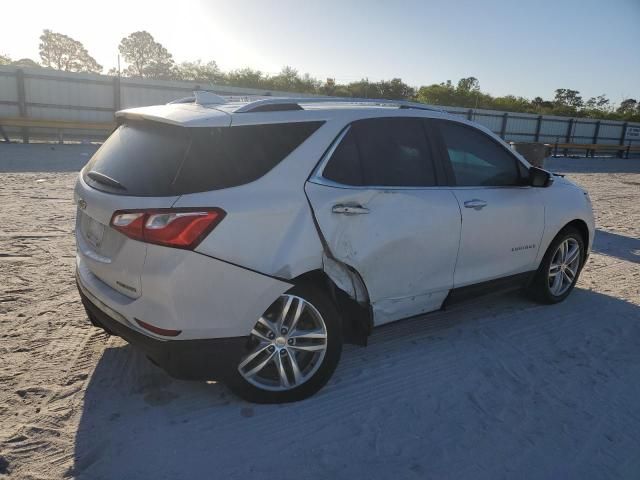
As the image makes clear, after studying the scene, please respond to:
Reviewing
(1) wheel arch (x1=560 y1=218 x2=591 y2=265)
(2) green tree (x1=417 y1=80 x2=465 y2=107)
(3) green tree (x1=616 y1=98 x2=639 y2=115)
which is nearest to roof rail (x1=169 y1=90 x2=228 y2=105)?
(1) wheel arch (x1=560 y1=218 x2=591 y2=265)

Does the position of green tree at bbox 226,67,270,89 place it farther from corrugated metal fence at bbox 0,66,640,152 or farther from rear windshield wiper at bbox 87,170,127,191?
rear windshield wiper at bbox 87,170,127,191

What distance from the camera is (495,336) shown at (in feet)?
13.0

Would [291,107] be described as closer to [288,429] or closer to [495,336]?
[288,429]

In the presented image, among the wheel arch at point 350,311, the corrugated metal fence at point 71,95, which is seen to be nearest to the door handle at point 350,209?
the wheel arch at point 350,311

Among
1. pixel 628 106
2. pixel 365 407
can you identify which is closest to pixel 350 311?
pixel 365 407

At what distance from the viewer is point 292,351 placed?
9.55 ft

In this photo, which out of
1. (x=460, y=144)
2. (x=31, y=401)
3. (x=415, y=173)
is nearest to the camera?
(x=31, y=401)

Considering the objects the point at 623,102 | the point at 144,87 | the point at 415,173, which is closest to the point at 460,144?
the point at 415,173

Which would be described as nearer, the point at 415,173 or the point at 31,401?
the point at 31,401

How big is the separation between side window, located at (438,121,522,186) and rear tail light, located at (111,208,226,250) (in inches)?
81.0

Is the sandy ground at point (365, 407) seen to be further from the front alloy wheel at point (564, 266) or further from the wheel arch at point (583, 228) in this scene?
the wheel arch at point (583, 228)

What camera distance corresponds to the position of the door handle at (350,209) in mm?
2908

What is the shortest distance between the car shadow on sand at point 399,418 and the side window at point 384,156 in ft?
4.24

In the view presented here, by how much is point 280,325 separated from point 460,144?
2.07 metres
